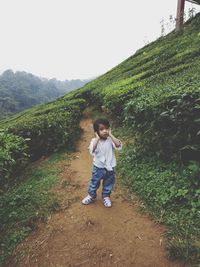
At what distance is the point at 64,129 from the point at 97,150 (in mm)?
3661

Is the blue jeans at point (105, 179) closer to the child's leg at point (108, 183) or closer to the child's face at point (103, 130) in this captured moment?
the child's leg at point (108, 183)

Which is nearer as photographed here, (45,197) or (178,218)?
(178,218)

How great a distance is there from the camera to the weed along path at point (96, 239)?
3.29 m

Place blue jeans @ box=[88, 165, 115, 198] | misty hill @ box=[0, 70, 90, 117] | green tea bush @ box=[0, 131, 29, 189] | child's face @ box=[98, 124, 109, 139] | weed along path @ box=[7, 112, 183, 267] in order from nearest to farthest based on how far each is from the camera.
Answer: weed along path @ box=[7, 112, 183, 267] < child's face @ box=[98, 124, 109, 139] < blue jeans @ box=[88, 165, 115, 198] < green tea bush @ box=[0, 131, 29, 189] < misty hill @ box=[0, 70, 90, 117]

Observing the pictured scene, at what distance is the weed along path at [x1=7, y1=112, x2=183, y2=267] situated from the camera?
10.8 ft

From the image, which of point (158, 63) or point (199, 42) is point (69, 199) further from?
point (199, 42)

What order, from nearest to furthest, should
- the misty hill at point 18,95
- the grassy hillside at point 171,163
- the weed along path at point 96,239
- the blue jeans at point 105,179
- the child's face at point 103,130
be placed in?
the weed along path at point 96,239 < the grassy hillside at point 171,163 < the child's face at point 103,130 < the blue jeans at point 105,179 < the misty hill at point 18,95

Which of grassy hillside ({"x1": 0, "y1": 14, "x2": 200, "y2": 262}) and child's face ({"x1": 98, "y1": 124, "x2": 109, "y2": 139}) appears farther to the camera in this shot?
child's face ({"x1": 98, "y1": 124, "x2": 109, "y2": 139})

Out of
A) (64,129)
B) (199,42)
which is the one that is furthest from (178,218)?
(199,42)

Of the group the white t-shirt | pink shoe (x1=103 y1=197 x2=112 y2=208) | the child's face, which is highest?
the child's face

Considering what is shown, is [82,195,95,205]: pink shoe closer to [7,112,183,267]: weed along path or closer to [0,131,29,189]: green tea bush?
[7,112,183,267]: weed along path

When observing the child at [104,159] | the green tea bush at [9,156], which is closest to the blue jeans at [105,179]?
the child at [104,159]

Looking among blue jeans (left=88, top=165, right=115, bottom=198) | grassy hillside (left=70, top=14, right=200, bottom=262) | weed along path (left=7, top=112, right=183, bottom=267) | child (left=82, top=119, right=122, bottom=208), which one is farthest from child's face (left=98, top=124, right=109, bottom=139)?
weed along path (left=7, top=112, right=183, bottom=267)

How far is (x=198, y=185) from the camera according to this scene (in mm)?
3959
